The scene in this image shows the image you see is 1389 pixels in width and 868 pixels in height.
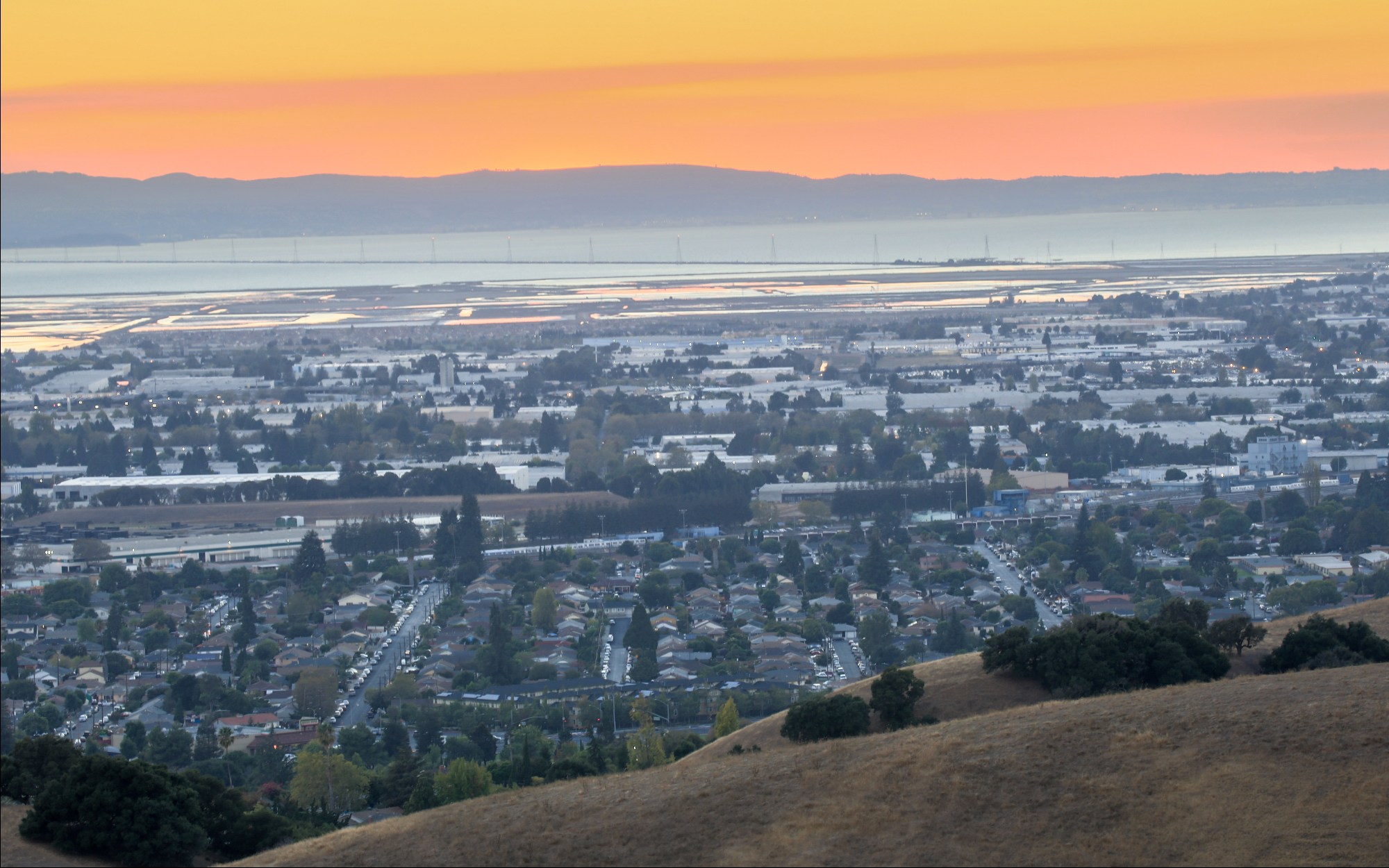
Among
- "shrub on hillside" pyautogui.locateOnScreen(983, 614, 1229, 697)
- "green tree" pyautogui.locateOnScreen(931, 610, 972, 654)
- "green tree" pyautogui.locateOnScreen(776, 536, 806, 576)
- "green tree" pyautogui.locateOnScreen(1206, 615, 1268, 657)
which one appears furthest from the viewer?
"green tree" pyautogui.locateOnScreen(776, 536, 806, 576)

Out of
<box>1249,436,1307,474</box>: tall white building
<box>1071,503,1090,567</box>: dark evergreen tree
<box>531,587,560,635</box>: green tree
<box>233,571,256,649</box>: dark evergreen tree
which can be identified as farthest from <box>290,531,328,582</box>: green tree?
Result: <box>1249,436,1307,474</box>: tall white building

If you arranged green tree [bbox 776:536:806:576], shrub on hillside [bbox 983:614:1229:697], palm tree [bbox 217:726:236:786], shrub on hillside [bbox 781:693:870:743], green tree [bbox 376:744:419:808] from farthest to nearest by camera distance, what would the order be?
green tree [bbox 776:536:806:576]
palm tree [bbox 217:726:236:786]
green tree [bbox 376:744:419:808]
shrub on hillside [bbox 983:614:1229:697]
shrub on hillside [bbox 781:693:870:743]

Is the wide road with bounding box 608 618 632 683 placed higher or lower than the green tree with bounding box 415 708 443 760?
higher

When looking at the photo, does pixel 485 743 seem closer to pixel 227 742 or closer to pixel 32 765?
pixel 227 742

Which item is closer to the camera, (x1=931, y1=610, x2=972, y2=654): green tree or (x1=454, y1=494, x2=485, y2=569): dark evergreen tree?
(x1=931, y1=610, x2=972, y2=654): green tree

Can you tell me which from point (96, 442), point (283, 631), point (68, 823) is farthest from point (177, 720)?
point (96, 442)

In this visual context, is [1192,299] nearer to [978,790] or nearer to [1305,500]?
[1305,500]

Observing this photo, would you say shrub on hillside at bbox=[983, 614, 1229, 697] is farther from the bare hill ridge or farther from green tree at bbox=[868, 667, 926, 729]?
green tree at bbox=[868, 667, 926, 729]

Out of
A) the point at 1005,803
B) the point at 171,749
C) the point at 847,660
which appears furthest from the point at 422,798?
the point at 847,660
